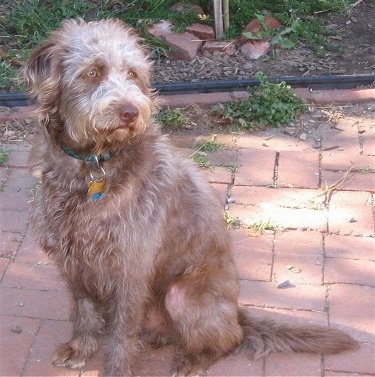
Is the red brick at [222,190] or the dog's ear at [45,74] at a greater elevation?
the dog's ear at [45,74]

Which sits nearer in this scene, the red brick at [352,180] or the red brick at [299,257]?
the red brick at [299,257]

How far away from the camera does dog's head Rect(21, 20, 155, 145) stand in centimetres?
300

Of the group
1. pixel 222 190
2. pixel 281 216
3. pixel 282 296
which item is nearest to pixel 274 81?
pixel 222 190

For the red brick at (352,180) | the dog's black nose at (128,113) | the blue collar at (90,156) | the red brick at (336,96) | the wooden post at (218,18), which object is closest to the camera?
the dog's black nose at (128,113)

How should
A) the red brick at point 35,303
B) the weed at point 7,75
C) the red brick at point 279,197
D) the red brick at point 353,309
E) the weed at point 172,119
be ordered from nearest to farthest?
1. the red brick at point 353,309
2. the red brick at point 35,303
3. the red brick at point 279,197
4. the weed at point 172,119
5. the weed at point 7,75

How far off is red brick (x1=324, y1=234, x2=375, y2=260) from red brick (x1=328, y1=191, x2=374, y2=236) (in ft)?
0.17

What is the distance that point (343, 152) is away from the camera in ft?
16.8

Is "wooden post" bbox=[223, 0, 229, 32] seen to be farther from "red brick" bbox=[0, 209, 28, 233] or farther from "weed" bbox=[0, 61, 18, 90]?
"red brick" bbox=[0, 209, 28, 233]

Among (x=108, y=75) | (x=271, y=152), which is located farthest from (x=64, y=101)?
(x=271, y=152)

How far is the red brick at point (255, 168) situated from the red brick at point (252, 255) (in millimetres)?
466

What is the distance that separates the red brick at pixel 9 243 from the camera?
170 inches

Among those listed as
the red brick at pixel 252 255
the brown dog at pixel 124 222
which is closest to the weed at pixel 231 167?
the red brick at pixel 252 255

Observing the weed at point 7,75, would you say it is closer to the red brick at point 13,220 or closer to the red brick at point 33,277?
the red brick at point 13,220

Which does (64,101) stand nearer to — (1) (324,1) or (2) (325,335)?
(2) (325,335)
